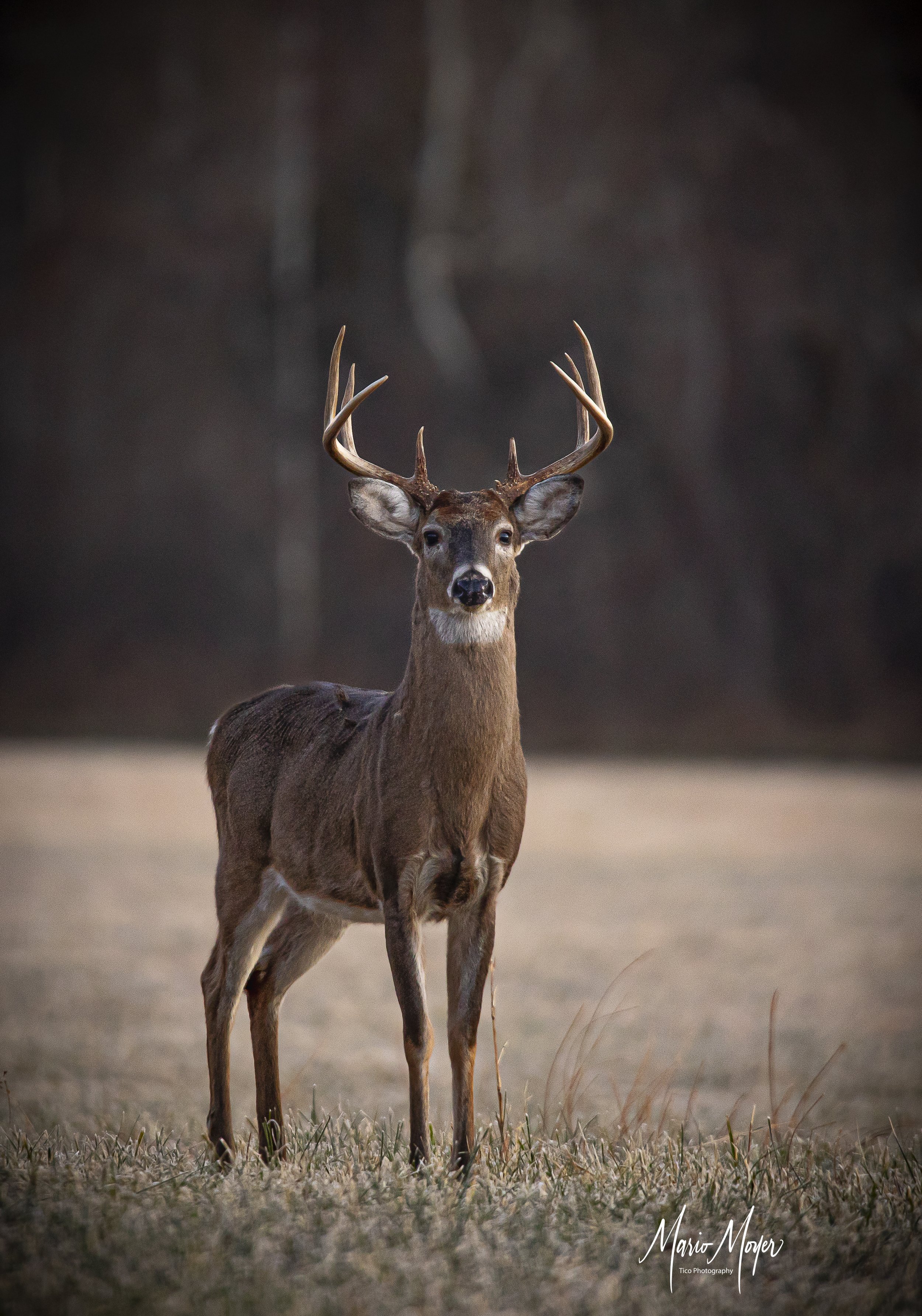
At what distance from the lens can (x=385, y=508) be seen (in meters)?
4.52

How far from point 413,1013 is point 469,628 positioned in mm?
1247

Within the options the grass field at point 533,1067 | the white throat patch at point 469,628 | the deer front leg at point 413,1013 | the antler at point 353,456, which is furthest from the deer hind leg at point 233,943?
the antler at point 353,456

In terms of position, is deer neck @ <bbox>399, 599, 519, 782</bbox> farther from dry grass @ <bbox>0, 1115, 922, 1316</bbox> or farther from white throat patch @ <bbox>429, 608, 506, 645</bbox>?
dry grass @ <bbox>0, 1115, 922, 1316</bbox>

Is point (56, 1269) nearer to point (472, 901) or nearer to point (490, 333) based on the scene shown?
point (472, 901)

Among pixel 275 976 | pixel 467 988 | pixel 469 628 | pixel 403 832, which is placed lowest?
pixel 275 976

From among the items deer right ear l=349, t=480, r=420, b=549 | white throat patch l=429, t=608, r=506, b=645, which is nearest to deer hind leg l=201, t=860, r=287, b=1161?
white throat patch l=429, t=608, r=506, b=645

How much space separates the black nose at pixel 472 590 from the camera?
4184 millimetres

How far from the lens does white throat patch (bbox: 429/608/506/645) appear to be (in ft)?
14.3

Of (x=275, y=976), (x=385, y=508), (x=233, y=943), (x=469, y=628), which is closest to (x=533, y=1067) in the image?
(x=275, y=976)

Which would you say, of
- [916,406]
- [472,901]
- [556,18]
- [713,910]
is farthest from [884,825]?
[556,18]

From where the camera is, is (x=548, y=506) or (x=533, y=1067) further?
(x=533, y=1067)

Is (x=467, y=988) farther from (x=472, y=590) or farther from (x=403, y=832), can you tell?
(x=472, y=590)

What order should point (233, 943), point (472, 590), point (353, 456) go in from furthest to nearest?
point (233, 943), point (353, 456), point (472, 590)

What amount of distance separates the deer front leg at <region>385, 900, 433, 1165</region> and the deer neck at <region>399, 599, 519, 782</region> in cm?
51
